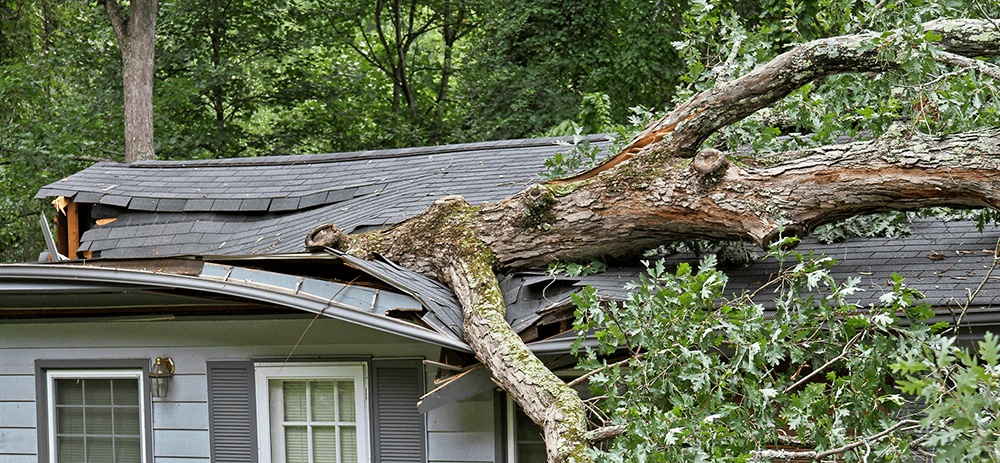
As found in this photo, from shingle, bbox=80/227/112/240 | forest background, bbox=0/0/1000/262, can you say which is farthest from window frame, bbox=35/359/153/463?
forest background, bbox=0/0/1000/262

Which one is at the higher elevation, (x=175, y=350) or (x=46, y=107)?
(x=46, y=107)

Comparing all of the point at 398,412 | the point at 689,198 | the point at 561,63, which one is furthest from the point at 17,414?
the point at 561,63

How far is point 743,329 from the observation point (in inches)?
131

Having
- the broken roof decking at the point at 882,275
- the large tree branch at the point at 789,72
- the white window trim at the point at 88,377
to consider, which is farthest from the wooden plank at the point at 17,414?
the large tree branch at the point at 789,72

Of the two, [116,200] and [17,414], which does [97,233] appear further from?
[17,414]

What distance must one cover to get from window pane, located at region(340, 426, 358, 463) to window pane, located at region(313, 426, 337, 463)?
0.05 metres

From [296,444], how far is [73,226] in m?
3.75

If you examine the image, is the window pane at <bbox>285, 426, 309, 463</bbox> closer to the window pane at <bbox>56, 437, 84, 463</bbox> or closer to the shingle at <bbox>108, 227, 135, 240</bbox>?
the window pane at <bbox>56, 437, 84, 463</bbox>

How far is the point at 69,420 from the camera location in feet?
18.2

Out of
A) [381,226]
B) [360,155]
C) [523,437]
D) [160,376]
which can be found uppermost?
[360,155]

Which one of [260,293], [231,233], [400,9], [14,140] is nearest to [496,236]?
[260,293]

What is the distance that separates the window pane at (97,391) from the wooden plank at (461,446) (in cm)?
234

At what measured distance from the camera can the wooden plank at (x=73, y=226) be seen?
7406mm

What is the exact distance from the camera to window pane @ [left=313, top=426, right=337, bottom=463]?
5152 mm
